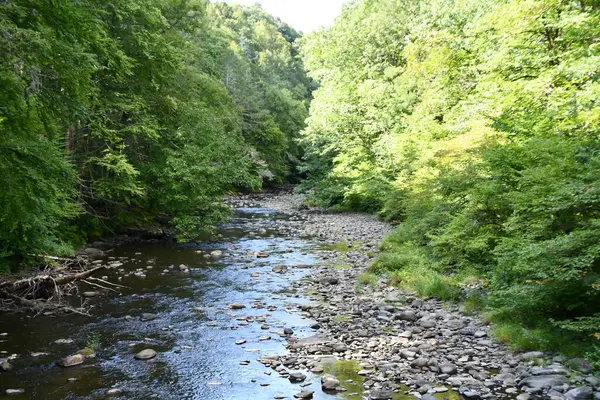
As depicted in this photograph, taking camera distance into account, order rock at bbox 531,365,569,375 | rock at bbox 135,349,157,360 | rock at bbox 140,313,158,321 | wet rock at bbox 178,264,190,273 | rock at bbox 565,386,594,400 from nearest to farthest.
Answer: rock at bbox 565,386,594,400
rock at bbox 531,365,569,375
rock at bbox 135,349,157,360
rock at bbox 140,313,158,321
wet rock at bbox 178,264,190,273

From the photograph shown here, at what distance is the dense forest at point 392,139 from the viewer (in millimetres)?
6516

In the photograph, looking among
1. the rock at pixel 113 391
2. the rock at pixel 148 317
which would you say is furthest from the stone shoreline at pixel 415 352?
the rock at pixel 148 317

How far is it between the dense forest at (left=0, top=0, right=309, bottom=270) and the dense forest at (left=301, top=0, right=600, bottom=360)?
7.50 m

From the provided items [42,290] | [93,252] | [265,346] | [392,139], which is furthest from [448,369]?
[392,139]

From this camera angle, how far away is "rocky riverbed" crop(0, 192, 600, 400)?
5.88 m

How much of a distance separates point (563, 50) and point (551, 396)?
364 inches

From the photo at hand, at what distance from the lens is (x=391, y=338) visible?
762 cm

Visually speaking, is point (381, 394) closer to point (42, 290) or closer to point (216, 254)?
point (42, 290)

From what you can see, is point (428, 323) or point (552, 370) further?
point (428, 323)

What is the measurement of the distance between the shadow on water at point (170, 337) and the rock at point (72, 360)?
8 cm

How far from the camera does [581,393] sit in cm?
505

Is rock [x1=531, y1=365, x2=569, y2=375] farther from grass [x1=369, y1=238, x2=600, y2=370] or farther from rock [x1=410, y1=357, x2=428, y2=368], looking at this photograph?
rock [x1=410, y1=357, x2=428, y2=368]

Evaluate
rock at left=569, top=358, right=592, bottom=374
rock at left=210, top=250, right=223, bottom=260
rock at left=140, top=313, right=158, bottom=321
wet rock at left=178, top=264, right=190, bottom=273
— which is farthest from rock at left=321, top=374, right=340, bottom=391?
rock at left=210, top=250, right=223, bottom=260

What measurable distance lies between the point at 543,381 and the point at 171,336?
239 inches
